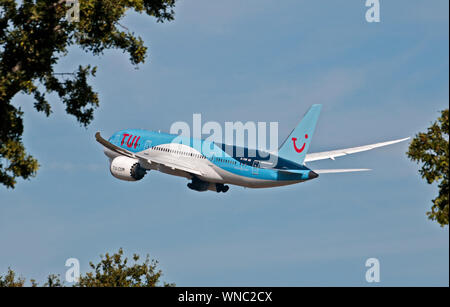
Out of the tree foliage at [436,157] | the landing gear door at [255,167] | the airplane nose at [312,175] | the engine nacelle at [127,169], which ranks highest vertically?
the engine nacelle at [127,169]

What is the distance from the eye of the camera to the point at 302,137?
56062mm

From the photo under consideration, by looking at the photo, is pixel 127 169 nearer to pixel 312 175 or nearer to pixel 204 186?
pixel 204 186

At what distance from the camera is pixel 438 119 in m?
32.5

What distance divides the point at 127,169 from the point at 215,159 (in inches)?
326

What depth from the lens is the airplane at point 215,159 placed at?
182 feet

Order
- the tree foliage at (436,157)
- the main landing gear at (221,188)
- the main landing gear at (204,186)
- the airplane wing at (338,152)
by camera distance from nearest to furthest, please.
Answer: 1. the tree foliage at (436,157)
2. the airplane wing at (338,152)
3. the main landing gear at (204,186)
4. the main landing gear at (221,188)

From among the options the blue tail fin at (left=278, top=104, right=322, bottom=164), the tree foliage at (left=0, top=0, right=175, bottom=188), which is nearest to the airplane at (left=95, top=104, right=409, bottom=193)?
the blue tail fin at (left=278, top=104, right=322, bottom=164)

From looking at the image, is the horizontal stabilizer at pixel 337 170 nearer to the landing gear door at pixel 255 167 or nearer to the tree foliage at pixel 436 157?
the landing gear door at pixel 255 167

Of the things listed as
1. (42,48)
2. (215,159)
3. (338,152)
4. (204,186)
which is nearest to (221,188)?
(204,186)

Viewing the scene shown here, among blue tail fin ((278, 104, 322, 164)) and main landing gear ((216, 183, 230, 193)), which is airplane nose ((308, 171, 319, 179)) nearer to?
blue tail fin ((278, 104, 322, 164))

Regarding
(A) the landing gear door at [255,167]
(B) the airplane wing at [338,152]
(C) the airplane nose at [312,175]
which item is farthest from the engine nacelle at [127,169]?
(C) the airplane nose at [312,175]

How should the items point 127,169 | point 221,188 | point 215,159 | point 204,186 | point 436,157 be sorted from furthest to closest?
point 221,188 → point 204,186 → point 127,169 → point 215,159 → point 436,157

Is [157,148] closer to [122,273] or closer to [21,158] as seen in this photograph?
[122,273]
